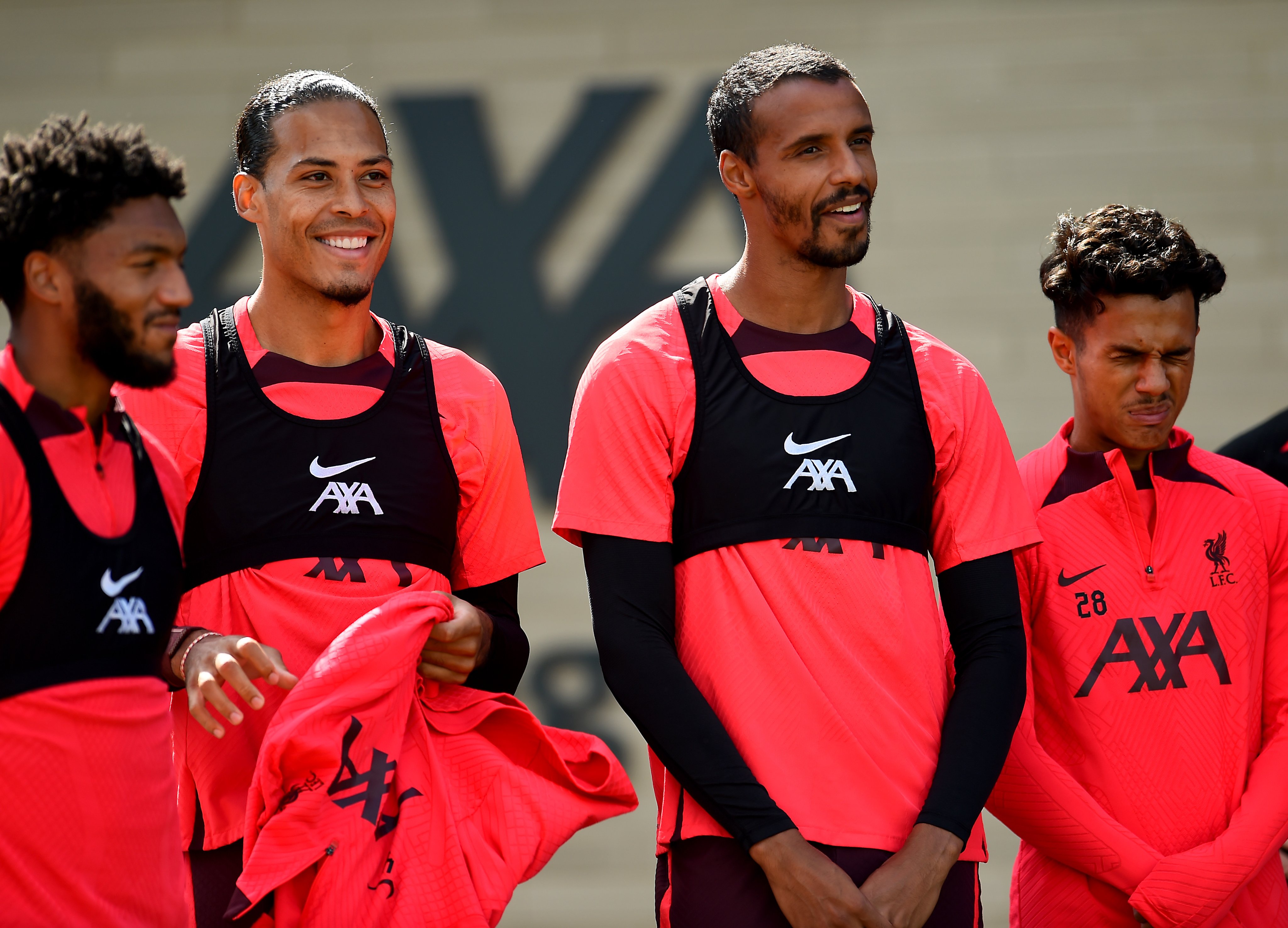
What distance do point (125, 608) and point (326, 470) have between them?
1.50ft

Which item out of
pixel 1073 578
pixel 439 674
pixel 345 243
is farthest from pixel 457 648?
pixel 1073 578

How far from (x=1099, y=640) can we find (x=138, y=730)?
1.56 metres

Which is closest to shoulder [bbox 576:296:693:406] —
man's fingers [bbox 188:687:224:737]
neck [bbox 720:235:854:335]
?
neck [bbox 720:235:854:335]

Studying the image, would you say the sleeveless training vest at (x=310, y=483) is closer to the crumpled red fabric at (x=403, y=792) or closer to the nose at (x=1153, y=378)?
the crumpled red fabric at (x=403, y=792)

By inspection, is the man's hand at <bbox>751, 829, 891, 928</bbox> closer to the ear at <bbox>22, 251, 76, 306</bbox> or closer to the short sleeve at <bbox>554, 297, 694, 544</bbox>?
the short sleeve at <bbox>554, 297, 694, 544</bbox>

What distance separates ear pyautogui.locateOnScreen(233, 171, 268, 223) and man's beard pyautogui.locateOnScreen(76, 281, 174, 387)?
561mm

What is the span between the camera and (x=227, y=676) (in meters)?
1.73

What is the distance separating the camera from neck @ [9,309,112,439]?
1.66 metres

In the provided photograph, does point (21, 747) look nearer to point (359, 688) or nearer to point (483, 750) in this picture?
point (359, 688)

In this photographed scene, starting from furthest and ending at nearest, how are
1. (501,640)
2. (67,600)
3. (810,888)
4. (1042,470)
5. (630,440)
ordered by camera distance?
(1042,470)
(501,640)
(630,440)
(810,888)
(67,600)

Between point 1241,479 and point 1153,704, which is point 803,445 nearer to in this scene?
point 1153,704

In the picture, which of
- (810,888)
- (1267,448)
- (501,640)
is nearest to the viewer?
(810,888)

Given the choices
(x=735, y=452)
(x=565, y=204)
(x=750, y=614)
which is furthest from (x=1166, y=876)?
(x=565, y=204)

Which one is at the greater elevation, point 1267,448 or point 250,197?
point 250,197
